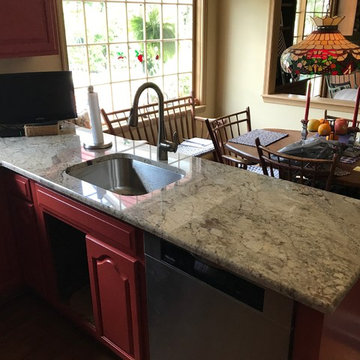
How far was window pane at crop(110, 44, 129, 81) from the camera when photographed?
130 inches

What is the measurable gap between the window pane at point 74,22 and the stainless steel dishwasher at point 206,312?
2182mm

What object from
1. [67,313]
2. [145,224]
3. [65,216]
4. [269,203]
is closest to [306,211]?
[269,203]

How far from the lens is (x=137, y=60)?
3504 millimetres

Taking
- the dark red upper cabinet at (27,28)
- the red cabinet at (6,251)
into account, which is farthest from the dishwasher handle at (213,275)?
the dark red upper cabinet at (27,28)

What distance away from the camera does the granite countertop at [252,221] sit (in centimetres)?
103

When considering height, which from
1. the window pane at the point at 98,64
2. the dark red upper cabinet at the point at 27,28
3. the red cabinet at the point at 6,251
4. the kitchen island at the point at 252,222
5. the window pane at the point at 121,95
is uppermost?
the dark red upper cabinet at the point at 27,28

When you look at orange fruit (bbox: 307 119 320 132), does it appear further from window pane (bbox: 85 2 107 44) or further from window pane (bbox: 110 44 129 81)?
window pane (bbox: 85 2 107 44)

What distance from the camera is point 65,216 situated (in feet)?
5.57

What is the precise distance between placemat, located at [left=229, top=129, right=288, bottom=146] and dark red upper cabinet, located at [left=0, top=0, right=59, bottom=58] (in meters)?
1.35

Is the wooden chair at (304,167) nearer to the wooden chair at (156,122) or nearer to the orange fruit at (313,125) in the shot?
the orange fruit at (313,125)

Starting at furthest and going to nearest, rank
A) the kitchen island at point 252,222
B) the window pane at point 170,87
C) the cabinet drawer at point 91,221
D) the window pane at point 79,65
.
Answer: the window pane at point 170,87 → the window pane at point 79,65 → the cabinet drawer at point 91,221 → the kitchen island at point 252,222

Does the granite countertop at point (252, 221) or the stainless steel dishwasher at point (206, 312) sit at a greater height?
the granite countertop at point (252, 221)

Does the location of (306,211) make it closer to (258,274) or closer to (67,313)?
(258,274)

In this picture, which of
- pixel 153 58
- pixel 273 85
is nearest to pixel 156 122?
pixel 153 58
